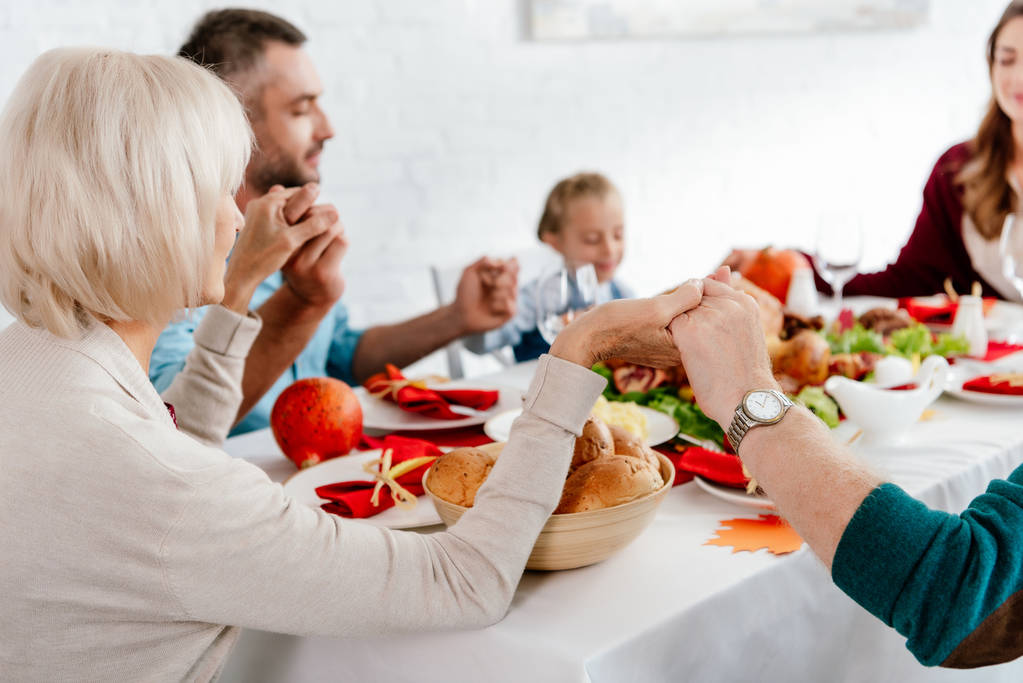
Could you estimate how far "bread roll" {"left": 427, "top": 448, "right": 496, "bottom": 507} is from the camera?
0.92 meters

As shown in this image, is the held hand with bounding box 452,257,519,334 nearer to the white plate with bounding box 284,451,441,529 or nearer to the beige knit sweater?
the white plate with bounding box 284,451,441,529

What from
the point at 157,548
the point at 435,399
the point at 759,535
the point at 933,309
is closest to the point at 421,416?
the point at 435,399

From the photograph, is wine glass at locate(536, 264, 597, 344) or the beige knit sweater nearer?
the beige knit sweater

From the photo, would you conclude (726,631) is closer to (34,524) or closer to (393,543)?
(393,543)

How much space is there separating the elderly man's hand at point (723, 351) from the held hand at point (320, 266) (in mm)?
621

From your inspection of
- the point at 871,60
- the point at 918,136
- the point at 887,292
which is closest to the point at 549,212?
the point at 887,292

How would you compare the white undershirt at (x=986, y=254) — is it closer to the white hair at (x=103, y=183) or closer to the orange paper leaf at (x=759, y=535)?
the orange paper leaf at (x=759, y=535)

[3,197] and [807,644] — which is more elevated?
[3,197]

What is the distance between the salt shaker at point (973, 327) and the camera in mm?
1626

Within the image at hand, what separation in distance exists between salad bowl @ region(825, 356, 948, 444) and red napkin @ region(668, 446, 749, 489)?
212 millimetres

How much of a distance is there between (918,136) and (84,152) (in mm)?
4214

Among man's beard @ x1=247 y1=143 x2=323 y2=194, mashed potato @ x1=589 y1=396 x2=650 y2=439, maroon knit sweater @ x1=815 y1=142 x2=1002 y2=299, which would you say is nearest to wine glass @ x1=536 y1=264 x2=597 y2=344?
mashed potato @ x1=589 y1=396 x2=650 y2=439

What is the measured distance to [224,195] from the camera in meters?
0.86

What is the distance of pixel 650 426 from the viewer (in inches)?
50.4
